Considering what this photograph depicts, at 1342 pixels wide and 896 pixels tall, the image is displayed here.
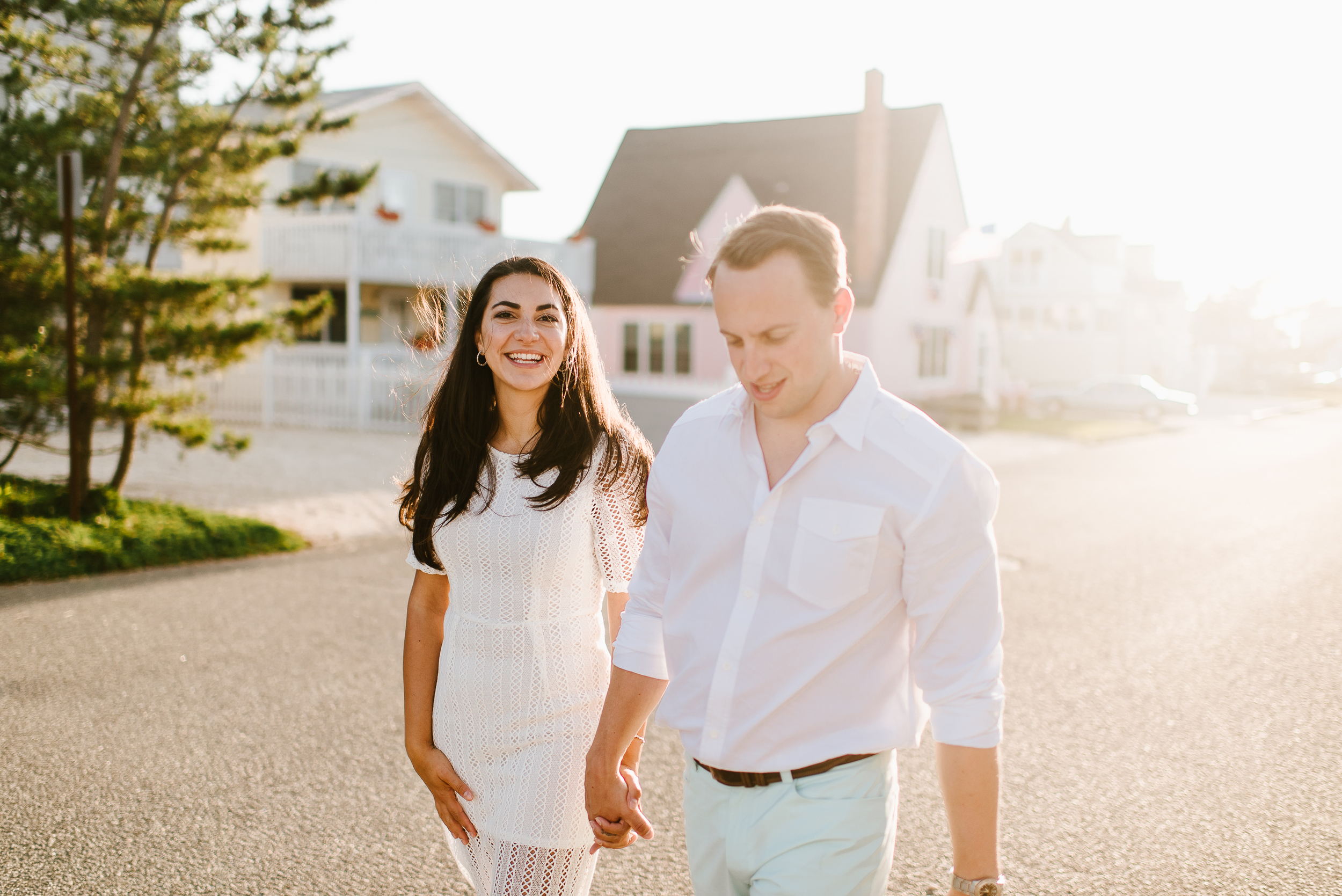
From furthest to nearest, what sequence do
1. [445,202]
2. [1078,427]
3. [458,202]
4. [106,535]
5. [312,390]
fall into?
[1078,427] → [458,202] → [445,202] → [312,390] → [106,535]

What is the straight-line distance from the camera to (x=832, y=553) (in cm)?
200

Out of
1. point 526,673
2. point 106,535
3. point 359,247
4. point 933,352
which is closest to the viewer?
point 526,673

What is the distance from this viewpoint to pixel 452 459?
2.75 m

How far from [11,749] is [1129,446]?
2331 cm

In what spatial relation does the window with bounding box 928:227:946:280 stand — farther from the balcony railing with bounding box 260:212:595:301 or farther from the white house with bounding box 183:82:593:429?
the balcony railing with bounding box 260:212:595:301

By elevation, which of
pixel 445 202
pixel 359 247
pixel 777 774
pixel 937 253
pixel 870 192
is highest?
pixel 870 192

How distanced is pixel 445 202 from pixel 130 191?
1586cm

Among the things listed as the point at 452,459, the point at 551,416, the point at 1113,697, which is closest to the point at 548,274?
the point at 551,416

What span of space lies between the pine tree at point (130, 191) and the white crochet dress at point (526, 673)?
297 inches

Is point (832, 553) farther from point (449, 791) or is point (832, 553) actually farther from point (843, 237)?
point (843, 237)

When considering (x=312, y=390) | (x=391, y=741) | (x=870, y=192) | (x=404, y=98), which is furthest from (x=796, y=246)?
(x=870, y=192)

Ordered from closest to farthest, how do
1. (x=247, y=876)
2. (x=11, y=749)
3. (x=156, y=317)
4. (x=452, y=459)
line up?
(x=452, y=459), (x=247, y=876), (x=11, y=749), (x=156, y=317)

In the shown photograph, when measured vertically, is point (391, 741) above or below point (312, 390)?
below

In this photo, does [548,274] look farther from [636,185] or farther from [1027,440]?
[636,185]
